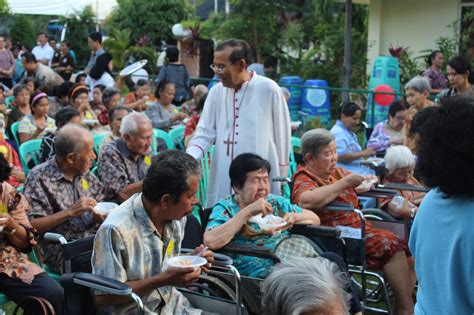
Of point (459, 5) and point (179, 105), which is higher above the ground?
point (459, 5)

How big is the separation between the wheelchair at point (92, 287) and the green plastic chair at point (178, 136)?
3820mm

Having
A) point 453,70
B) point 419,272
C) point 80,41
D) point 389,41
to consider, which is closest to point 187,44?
point 80,41

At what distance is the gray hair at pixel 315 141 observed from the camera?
4.89 m

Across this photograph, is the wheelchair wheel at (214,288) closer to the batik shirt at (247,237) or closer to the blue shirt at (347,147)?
the batik shirt at (247,237)

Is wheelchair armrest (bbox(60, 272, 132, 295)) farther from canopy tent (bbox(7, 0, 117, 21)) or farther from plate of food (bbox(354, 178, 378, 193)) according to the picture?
canopy tent (bbox(7, 0, 117, 21))

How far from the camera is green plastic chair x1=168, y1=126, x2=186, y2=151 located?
774cm

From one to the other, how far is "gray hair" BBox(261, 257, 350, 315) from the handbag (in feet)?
6.16

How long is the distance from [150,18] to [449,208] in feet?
73.8

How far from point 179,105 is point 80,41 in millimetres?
15016

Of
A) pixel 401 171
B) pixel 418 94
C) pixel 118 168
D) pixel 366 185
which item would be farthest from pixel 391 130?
pixel 118 168

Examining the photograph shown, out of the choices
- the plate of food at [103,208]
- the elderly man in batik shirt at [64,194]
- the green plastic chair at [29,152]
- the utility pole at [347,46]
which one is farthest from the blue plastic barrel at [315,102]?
the plate of food at [103,208]

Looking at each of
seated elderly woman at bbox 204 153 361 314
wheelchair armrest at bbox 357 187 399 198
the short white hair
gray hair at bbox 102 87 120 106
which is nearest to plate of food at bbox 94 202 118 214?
seated elderly woman at bbox 204 153 361 314

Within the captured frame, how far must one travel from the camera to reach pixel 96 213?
407 centimetres

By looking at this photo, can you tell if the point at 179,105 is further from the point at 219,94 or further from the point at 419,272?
the point at 419,272
